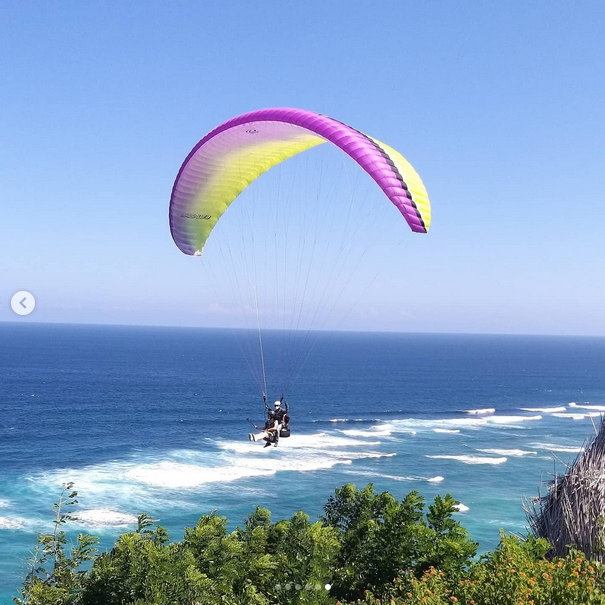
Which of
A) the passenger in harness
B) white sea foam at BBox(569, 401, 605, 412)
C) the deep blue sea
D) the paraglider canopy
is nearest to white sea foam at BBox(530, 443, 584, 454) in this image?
the deep blue sea

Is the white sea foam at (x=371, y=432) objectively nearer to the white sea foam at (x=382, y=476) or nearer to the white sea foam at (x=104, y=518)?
the white sea foam at (x=382, y=476)

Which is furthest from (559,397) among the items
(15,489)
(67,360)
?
(67,360)

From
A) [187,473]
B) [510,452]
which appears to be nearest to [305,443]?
[187,473]

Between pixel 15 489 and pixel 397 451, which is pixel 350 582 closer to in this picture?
pixel 15 489

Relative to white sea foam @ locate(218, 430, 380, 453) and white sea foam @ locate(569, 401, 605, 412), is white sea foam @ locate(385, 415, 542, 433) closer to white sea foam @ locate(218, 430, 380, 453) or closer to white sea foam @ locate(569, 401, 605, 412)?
white sea foam @ locate(218, 430, 380, 453)

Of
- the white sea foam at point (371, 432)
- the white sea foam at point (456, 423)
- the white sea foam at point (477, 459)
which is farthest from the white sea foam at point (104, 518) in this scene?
the white sea foam at point (456, 423)
